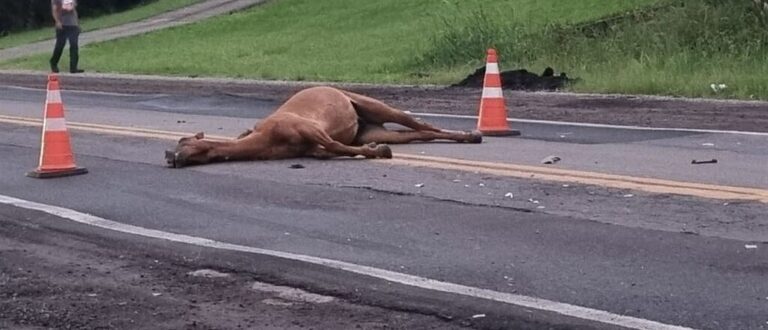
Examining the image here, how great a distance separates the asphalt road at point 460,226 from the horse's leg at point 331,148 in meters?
0.10

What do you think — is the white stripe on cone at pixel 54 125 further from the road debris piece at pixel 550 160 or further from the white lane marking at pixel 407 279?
the road debris piece at pixel 550 160

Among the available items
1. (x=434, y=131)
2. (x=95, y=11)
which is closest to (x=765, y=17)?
(x=434, y=131)

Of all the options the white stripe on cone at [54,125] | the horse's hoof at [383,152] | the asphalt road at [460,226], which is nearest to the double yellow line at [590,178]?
the horse's hoof at [383,152]

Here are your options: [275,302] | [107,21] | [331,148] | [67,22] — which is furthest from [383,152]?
[107,21]

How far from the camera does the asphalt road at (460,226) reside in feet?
21.8

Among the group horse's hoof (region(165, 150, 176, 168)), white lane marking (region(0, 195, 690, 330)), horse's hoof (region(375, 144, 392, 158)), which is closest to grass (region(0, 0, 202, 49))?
horse's hoof (region(165, 150, 176, 168))

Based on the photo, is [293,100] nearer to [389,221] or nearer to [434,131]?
[434,131]

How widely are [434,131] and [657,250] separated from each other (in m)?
5.23

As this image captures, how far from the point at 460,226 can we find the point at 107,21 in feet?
125

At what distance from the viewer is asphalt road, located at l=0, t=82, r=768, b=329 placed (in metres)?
6.66

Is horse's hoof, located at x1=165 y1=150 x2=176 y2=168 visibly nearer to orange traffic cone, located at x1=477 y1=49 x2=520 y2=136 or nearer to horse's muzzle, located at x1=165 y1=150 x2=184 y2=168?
horse's muzzle, located at x1=165 y1=150 x2=184 y2=168

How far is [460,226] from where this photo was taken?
8.60m

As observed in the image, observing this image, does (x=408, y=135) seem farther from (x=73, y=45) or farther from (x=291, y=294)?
(x=73, y=45)

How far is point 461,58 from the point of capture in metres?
24.0
